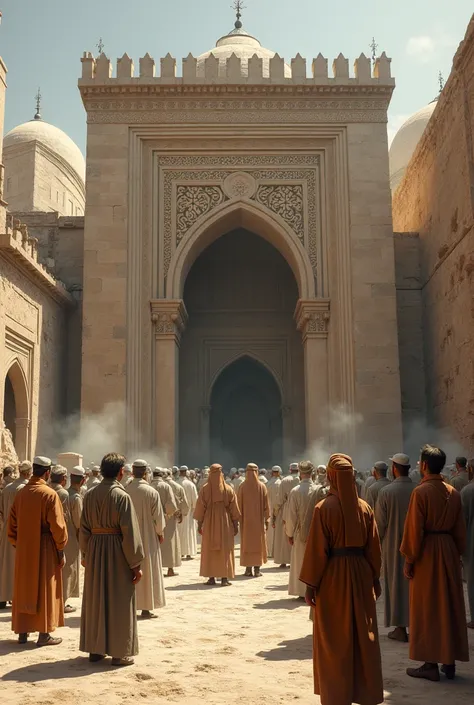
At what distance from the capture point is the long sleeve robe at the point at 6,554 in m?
7.37

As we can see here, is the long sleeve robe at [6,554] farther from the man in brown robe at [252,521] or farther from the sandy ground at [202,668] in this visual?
the man in brown robe at [252,521]

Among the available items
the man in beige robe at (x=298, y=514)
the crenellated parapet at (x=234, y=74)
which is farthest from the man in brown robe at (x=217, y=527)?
the crenellated parapet at (x=234, y=74)

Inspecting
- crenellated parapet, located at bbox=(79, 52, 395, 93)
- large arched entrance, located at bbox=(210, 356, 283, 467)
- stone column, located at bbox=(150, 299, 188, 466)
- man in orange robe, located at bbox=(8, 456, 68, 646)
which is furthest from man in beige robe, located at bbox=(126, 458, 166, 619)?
large arched entrance, located at bbox=(210, 356, 283, 467)

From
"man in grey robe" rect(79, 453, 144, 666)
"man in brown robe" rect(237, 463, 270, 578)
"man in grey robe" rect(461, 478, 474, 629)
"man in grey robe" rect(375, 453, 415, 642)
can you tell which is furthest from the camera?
"man in brown robe" rect(237, 463, 270, 578)

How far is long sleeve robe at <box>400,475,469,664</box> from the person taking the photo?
4.89m

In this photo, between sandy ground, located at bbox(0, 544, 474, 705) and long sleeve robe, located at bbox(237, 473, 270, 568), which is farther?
long sleeve robe, located at bbox(237, 473, 270, 568)

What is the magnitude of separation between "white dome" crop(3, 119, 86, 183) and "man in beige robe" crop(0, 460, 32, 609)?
20070mm

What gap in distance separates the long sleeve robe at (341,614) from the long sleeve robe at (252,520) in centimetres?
598

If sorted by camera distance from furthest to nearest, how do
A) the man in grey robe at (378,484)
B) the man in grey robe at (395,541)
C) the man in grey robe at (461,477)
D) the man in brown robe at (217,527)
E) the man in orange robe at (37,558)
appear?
the man in brown robe at (217,527) < the man in grey robe at (461,477) < the man in grey robe at (378,484) < the man in grey robe at (395,541) < the man in orange robe at (37,558)

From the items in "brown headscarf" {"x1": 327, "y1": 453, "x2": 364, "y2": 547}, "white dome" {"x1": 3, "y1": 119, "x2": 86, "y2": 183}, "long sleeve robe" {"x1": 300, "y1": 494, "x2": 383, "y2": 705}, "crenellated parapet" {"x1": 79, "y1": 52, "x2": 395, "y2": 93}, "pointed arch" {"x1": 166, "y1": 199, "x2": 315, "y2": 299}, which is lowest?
"long sleeve robe" {"x1": 300, "y1": 494, "x2": 383, "y2": 705}

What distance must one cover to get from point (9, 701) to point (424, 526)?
2.74 m

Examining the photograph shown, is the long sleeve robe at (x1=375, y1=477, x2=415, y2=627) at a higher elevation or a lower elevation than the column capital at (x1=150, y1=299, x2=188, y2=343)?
lower

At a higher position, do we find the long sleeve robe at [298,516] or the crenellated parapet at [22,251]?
the crenellated parapet at [22,251]

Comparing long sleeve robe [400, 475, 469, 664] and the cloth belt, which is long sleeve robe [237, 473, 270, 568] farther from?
the cloth belt
